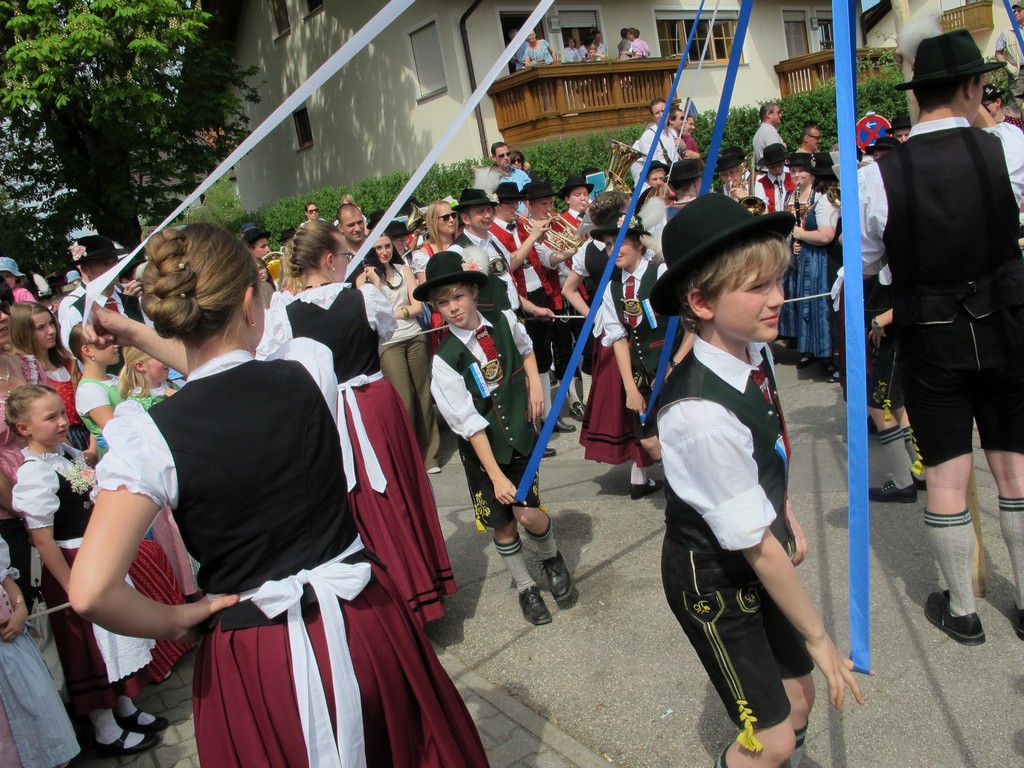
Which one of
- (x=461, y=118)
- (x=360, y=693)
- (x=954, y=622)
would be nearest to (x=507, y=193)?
(x=461, y=118)

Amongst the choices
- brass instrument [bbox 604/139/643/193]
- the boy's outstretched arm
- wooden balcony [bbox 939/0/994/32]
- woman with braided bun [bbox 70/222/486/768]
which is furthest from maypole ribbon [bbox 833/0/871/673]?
wooden balcony [bbox 939/0/994/32]

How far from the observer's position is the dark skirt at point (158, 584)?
405cm

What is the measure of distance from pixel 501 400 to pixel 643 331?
1503 mm

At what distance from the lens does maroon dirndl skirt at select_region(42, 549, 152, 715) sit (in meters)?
3.71

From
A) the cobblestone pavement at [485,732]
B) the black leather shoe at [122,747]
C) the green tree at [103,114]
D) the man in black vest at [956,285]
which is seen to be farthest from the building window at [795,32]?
the black leather shoe at [122,747]

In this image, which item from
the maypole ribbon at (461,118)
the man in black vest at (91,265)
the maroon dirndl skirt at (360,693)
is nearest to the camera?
the maroon dirndl skirt at (360,693)

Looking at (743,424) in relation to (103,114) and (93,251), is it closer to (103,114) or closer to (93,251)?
(93,251)

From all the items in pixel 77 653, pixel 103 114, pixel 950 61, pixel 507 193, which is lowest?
pixel 77 653

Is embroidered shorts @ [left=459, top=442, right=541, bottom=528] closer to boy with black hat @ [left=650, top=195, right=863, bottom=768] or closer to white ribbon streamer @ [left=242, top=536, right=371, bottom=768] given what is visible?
boy with black hat @ [left=650, top=195, right=863, bottom=768]

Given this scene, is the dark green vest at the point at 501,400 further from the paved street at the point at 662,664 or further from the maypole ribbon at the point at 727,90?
the maypole ribbon at the point at 727,90

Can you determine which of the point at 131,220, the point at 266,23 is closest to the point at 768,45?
the point at 266,23

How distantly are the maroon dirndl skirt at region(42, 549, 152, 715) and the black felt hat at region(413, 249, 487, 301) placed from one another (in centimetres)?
193

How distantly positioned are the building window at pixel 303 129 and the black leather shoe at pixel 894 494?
2214 centimetres

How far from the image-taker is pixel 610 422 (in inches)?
218
